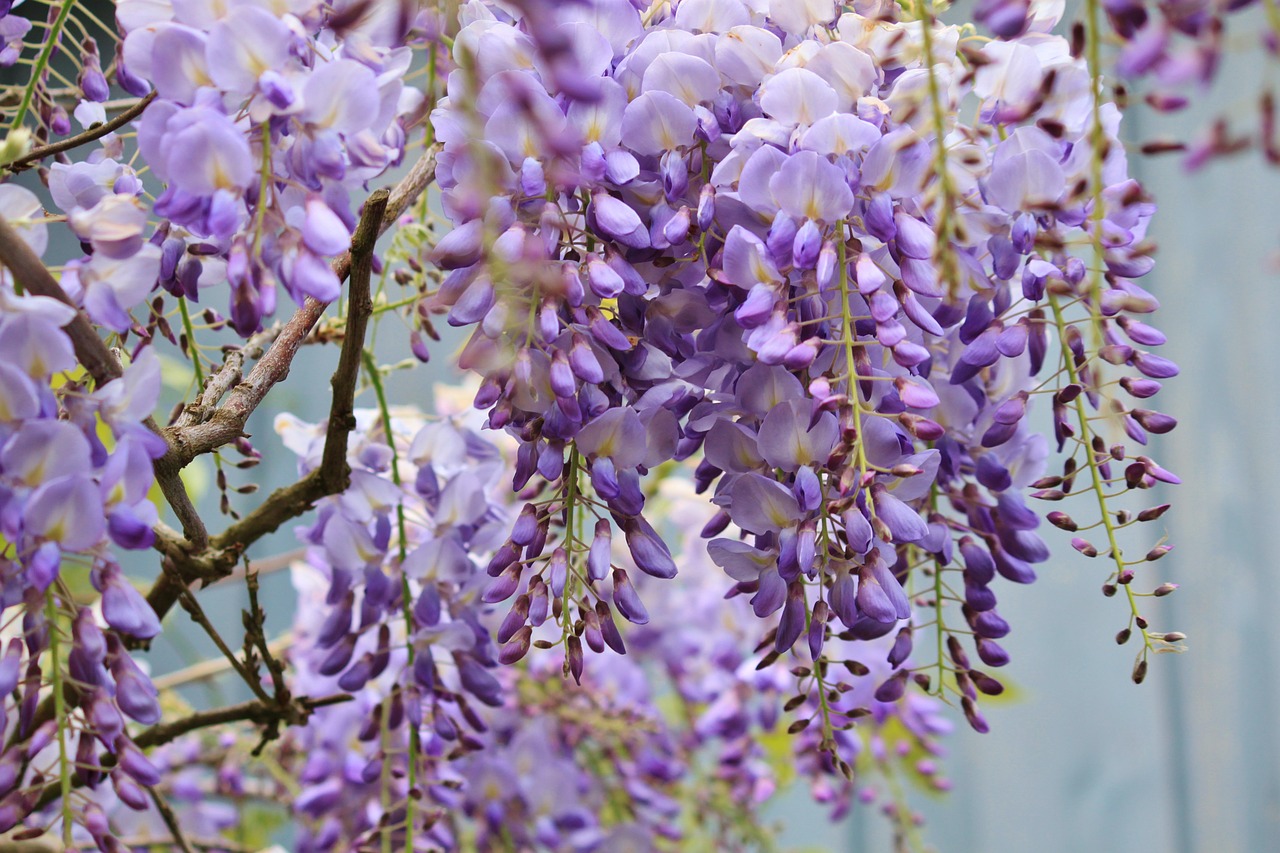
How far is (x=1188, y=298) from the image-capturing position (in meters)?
1.40

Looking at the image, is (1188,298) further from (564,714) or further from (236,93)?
(236,93)

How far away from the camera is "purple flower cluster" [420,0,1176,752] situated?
38cm

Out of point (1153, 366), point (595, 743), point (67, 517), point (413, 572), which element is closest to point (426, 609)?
point (413, 572)

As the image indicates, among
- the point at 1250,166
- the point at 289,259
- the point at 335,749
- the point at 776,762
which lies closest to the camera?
the point at 289,259

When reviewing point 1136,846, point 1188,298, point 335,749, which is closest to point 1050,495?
point 335,749

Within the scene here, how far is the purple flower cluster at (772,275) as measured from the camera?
1.24ft

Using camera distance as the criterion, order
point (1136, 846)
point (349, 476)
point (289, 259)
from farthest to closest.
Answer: point (1136, 846), point (349, 476), point (289, 259)

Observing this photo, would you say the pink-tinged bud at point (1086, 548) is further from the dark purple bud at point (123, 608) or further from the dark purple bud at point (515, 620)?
the dark purple bud at point (123, 608)

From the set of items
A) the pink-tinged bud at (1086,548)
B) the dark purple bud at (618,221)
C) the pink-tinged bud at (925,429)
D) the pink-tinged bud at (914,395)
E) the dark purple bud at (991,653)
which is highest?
the dark purple bud at (618,221)

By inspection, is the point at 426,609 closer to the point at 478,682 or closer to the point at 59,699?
the point at 478,682

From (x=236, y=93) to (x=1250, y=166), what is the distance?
1.32 m

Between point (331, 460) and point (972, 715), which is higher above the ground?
point (331, 460)

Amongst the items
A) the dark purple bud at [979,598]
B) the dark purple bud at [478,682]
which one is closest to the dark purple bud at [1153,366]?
the dark purple bud at [979,598]

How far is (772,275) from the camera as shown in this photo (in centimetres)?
38
